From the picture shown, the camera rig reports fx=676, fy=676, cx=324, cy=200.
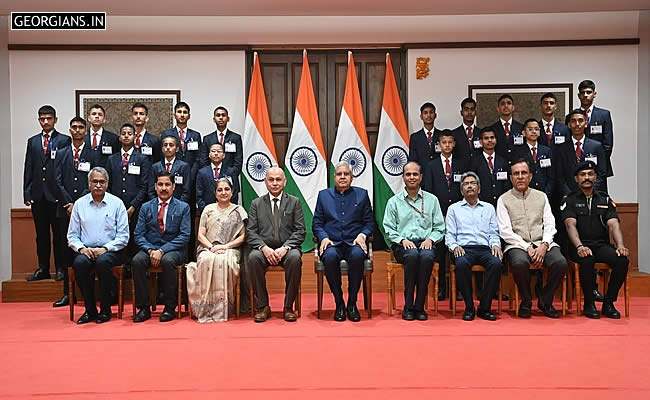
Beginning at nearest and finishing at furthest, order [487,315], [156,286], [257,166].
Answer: [487,315] < [156,286] < [257,166]

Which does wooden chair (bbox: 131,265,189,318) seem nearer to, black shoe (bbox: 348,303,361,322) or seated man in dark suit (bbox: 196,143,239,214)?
seated man in dark suit (bbox: 196,143,239,214)

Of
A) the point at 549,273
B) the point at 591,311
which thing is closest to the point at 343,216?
the point at 549,273

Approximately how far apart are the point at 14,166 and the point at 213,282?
10.8 ft

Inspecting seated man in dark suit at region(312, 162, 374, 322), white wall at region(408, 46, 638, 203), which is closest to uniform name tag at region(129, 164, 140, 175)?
seated man in dark suit at region(312, 162, 374, 322)

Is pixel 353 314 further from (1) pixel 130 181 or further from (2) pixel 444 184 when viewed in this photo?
(1) pixel 130 181

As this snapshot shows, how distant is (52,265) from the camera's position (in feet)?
23.6

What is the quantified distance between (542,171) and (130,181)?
3.90m

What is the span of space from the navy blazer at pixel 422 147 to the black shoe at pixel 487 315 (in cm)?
187

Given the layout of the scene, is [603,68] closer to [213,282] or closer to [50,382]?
[213,282]

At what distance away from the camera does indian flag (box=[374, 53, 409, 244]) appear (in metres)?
7.25

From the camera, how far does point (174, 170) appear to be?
639cm

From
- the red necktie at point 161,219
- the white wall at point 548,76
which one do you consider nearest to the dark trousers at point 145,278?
the red necktie at point 161,219

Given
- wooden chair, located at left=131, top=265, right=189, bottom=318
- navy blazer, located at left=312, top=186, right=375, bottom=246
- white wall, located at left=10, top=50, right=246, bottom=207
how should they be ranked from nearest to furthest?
wooden chair, located at left=131, top=265, right=189, bottom=318 < navy blazer, located at left=312, top=186, right=375, bottom=246 < white wall, located at left=10, top=50, right=246, bottom=207

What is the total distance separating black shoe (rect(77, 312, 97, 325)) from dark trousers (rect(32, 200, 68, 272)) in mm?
1287
